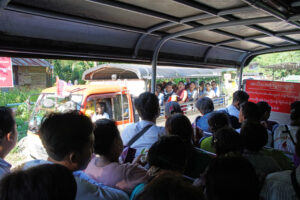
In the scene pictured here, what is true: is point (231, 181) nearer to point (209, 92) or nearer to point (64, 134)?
point (64, 134)

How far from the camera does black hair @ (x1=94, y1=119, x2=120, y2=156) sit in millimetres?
1477

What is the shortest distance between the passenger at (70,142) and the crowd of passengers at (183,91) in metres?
7.23

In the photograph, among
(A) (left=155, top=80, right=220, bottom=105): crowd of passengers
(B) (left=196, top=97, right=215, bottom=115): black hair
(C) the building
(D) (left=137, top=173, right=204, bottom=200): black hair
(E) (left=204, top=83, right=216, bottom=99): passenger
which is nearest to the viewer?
(D) (left=137, top=173, right=204, bottom=200): black hair

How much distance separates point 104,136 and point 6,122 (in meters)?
0.75

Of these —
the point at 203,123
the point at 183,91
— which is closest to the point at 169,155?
the point at 203,123

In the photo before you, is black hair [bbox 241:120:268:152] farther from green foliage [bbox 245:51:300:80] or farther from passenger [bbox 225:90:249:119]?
green foliage [bbox 245:51:300:80]

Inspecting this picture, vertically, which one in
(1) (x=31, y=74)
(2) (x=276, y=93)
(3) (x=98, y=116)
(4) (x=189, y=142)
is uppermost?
(1) (x=31, y=74)

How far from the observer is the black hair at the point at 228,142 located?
1603mm

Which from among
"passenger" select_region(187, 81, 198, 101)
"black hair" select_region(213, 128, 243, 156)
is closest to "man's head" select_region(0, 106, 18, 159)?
"black hair" select_region(213, 128, 243, 156)

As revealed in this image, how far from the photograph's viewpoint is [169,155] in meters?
1.29

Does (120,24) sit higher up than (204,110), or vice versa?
(120,24)

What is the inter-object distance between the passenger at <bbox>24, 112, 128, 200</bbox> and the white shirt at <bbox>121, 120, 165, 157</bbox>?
0.69 metres

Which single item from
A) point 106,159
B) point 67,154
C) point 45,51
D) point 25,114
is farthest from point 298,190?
point 25,114

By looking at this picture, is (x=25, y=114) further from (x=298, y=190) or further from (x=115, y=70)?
(x=298, y=190)
